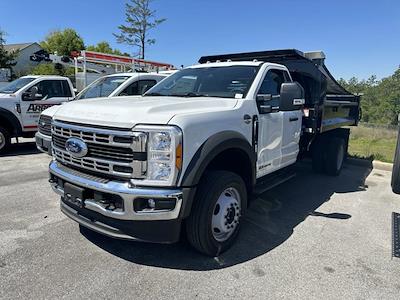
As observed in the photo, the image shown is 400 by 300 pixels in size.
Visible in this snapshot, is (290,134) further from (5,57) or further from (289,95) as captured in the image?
(5,57)

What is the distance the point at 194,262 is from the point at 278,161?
2.11 meters

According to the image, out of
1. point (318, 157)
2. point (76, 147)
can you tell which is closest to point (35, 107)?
point (76, 147)

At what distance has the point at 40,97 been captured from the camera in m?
8.92

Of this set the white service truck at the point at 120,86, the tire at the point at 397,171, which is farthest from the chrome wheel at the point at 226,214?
the white service truck at the point at 120,86

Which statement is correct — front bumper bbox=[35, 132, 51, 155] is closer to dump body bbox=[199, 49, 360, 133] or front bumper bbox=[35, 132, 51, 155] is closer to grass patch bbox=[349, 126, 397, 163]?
dump body bbox=[199, 49, 360, 133]

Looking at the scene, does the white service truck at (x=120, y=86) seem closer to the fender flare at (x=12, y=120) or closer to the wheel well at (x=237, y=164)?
the fender flare at (x=12, y=120)

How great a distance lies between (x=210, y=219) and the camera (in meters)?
3.20

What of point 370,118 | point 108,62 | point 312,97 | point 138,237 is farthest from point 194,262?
point 370,118

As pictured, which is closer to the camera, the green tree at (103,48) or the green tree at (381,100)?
the green tree at (381,100)

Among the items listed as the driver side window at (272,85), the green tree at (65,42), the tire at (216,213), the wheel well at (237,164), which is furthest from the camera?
the green tree at (65,42)

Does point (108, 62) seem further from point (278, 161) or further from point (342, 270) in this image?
point (342, 270)

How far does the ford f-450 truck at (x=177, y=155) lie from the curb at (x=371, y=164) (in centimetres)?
461

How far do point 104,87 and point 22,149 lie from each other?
3.32 meters

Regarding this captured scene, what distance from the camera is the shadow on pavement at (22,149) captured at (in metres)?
8.85
